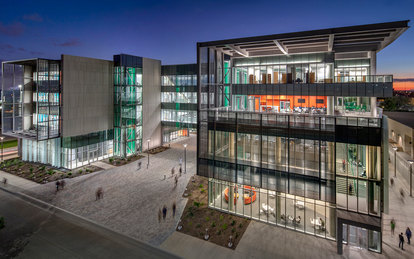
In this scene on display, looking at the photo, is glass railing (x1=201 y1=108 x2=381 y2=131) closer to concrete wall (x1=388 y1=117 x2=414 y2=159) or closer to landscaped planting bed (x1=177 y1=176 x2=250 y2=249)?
landscaped planting bed (x1=177 y1=176 x2=250 y2=249)

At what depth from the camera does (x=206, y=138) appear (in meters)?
19.6

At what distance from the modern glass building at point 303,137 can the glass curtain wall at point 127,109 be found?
18.3 meters

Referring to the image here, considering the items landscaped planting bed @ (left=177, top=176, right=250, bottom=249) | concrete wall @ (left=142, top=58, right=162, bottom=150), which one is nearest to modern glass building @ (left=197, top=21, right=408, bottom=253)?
landscaped planting bed @ (left=177, top=176, right=250, bottom=249)

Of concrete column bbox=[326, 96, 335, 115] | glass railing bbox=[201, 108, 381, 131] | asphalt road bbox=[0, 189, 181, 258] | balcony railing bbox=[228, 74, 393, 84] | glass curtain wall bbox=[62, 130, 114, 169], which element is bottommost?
asphalt road bbox=[0, 189, 181, 258]

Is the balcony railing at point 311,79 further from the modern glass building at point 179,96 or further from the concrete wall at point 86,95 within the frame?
the concrete wall at point 86,95

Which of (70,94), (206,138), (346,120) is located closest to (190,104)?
(70,94)

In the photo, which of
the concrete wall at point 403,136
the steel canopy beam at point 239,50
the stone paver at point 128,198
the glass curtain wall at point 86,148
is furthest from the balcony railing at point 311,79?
the glass curtain wall at point 86,148

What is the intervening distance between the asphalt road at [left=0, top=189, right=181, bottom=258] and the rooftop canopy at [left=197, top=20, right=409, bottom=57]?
57.5 feet

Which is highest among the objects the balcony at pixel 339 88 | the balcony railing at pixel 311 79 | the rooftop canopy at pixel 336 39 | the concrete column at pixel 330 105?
the rooftop canopy at pixel 336 39

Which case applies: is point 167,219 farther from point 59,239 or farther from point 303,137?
point 303,137

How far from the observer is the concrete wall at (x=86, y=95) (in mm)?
28359

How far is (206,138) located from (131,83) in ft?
71.6

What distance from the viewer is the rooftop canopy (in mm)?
15453

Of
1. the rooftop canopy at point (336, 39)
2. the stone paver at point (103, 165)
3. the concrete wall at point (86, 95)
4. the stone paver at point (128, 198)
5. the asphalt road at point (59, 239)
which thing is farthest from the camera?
the stone paver at point (103, 165)
